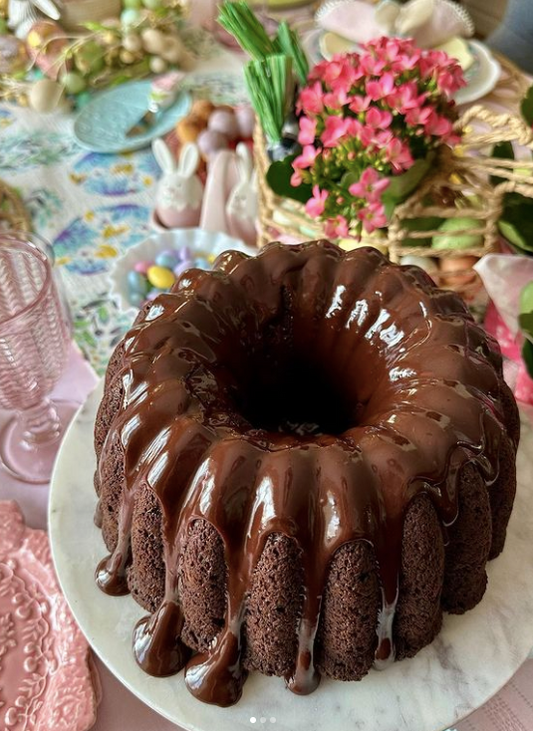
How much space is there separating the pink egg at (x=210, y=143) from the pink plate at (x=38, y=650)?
776mm

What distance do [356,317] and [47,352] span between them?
379 mm

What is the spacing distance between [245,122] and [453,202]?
1.72 feet

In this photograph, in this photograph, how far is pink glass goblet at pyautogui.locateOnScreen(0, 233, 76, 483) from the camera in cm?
84

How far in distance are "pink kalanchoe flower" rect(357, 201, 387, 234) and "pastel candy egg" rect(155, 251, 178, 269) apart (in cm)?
38

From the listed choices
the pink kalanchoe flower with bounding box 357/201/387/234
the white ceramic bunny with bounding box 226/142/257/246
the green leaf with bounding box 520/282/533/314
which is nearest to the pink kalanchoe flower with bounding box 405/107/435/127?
the pink kalanchoe flower with bounding box 357/201/387/234

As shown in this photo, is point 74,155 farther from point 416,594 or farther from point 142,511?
point 416,594

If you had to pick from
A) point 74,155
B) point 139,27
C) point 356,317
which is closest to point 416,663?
point 356,317

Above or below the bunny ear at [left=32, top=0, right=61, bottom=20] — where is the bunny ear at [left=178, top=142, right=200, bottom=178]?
above

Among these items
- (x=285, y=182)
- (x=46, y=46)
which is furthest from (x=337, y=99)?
(x=46, y=46)

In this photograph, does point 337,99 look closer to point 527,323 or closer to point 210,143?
point 527,323

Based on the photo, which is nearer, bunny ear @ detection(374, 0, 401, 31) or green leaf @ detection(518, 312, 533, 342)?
green leaf @ detection(518, 312, 533, 342)

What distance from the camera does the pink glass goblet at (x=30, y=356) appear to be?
0.84 metres

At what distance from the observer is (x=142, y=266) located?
3.89 ft

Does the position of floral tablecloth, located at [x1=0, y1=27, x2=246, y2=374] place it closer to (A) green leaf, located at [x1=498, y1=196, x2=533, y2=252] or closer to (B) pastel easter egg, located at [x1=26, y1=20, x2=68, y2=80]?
(B) pastel easter egg, located at [x1=26, y1=20, x2=68, y2=80]
